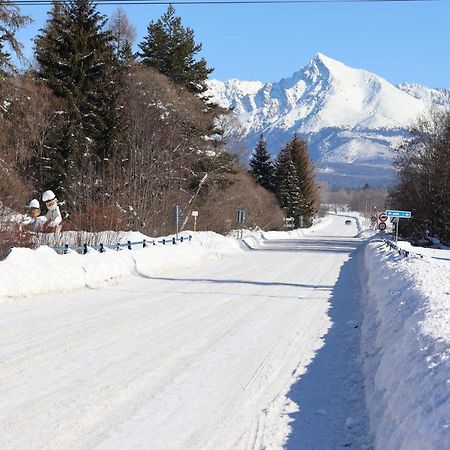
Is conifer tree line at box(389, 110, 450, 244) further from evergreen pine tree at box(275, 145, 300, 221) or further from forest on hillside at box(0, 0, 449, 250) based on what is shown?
evergreen pine tree at box(275, 145, 300, 221)

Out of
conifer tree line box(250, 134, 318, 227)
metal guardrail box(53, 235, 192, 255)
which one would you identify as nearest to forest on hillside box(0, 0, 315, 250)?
metal guardrail box(53, 235, 192, 255)

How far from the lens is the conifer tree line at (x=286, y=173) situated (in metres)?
78.1

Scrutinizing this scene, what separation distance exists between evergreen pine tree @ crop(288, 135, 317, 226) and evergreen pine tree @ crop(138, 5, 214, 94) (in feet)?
125

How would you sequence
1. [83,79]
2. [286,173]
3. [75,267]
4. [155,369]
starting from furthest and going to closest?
[286,173] → [83,79] → [75,267] → [155,369]

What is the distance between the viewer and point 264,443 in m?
5.30

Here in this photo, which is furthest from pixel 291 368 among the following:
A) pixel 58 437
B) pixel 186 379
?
A: pixel 58 437

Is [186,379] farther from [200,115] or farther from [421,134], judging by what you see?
[421,134]

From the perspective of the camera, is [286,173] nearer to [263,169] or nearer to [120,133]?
[263,169]

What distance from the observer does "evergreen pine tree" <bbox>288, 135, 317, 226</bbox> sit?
8612 cm

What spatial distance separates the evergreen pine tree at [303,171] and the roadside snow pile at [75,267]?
64.3 metres

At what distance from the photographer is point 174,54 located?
4656cm

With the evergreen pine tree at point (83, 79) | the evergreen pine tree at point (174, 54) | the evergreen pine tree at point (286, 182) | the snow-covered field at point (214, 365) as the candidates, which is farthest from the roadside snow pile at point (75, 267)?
the evergreen pine tree at point (286, 182)

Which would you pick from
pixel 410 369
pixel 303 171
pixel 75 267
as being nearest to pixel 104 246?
pixel 75 267

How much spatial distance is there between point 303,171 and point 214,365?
267 feet
